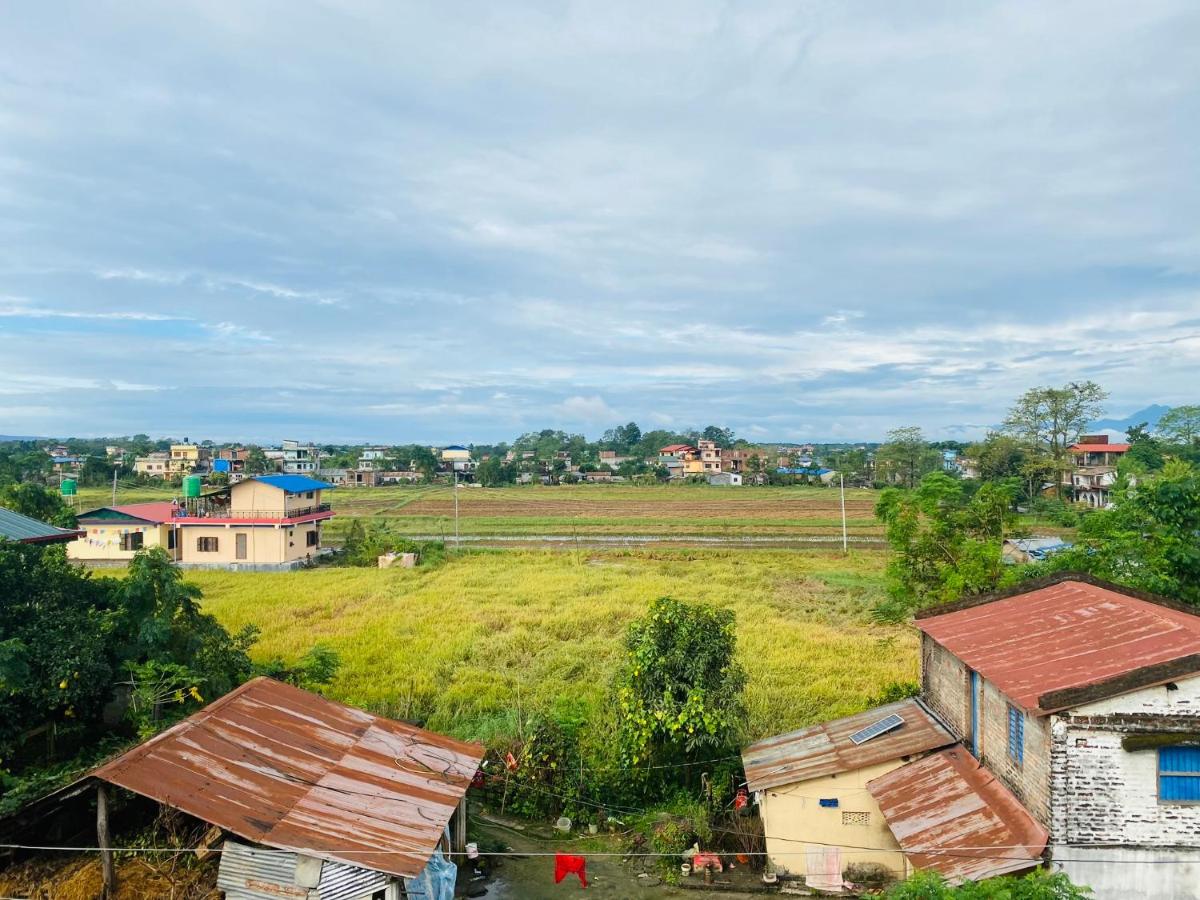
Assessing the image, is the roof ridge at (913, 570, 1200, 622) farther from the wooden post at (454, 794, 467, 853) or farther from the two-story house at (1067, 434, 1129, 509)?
the two-story house at (1067, 434, 1129, 509)

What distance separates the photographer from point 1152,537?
17078 mm

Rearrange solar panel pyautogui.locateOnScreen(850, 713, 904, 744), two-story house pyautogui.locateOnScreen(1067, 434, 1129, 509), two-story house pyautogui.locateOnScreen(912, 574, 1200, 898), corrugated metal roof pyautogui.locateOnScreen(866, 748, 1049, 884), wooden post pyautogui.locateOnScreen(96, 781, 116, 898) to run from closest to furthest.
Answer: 1. two-story house pyautogui.locateOnScreen(912, 574, 1200, 898)
2. wooden post pyautogui.locateOnScreen(96, 781, 116, 898)
3. corrugated metal roof pyautogui.locateOnScreen(866, 748, 1049, 884)
4. solar panel pyautogui.locateOnScreen(850, 713, 904, 744)
5. two-story house pyautogui.locateOnScreen(1067, 434, 1129, 509)

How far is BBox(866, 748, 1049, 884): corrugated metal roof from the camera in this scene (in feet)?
32.1

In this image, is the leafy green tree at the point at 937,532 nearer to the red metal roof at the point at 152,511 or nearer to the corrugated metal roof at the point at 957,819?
the corrugated metal roof at the point at 957,819

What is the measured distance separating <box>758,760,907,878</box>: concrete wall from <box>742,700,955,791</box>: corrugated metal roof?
0.57 ft

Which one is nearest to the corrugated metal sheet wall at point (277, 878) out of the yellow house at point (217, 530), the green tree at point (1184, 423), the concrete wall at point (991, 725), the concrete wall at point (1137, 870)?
the concrete wall at point (991, 725)

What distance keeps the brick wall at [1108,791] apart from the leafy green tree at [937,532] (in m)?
8.80

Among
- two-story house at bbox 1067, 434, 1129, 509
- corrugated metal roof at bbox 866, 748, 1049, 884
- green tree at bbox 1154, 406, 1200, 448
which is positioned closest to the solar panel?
corrugated metal roof at bbox 866, 748, 1049, 884

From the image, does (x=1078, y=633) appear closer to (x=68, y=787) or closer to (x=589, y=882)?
(x=589, y=882)

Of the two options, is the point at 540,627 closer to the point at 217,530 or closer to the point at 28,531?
the point at 28,531

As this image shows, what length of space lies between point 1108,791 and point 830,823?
4.21 metres

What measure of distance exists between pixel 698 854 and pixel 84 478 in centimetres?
9351

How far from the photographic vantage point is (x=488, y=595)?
3138 centimetres

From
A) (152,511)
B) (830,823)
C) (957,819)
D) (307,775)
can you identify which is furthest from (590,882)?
(152,511)
